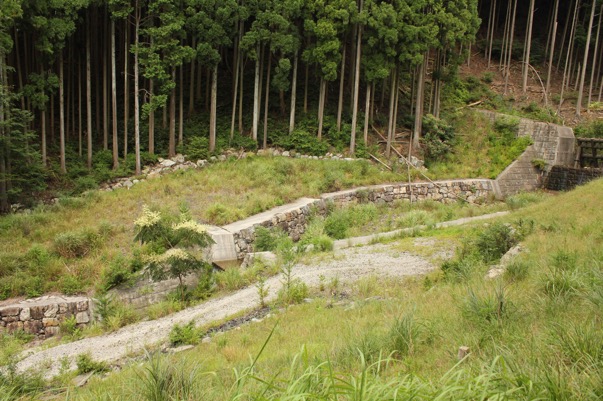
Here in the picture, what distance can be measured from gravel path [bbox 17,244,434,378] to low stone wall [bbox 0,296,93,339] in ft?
6.21

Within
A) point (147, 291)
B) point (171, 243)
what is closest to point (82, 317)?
point (147, 291)

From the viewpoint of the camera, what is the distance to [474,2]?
2722 centimetres

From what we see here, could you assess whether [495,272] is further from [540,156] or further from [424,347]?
[540,156]

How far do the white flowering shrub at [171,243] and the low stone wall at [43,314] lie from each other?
6.41 feet

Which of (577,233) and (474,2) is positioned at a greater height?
(474,2)

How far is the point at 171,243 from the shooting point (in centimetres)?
1247

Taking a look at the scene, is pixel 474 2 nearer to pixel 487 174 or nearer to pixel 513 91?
pixel 513 91

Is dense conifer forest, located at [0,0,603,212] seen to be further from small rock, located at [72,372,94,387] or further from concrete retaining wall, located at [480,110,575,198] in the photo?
small rock, located at [72,372,94,387]

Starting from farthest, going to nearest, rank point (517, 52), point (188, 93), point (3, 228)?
1. point (517, 52)
2. point (188, 93)
3. point (3, 228)

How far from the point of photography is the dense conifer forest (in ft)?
67.3

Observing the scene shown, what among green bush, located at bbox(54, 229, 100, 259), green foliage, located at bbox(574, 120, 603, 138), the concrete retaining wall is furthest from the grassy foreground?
green foliage, located at bbox(574, 120, 603, 138)

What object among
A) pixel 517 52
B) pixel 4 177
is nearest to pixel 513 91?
pixel 517 52

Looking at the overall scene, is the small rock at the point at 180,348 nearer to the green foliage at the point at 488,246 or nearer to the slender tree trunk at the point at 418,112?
the green foliage at the point at 488,246

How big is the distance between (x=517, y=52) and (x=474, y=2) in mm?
13441
